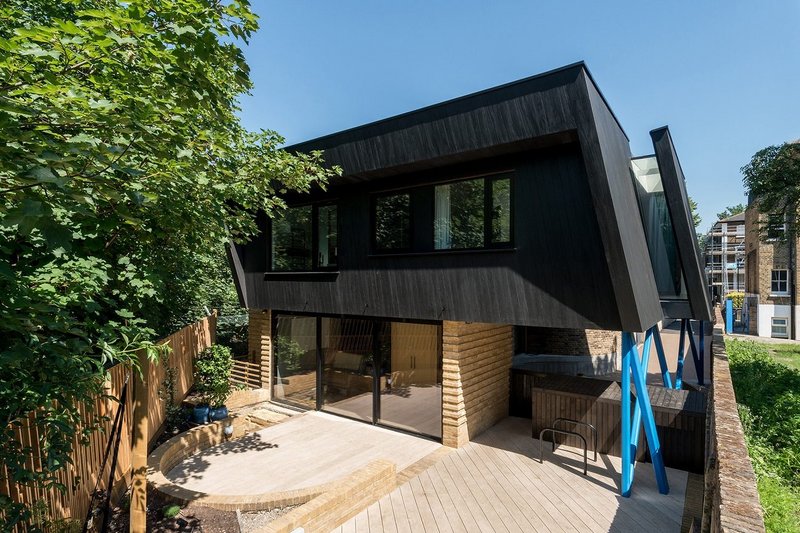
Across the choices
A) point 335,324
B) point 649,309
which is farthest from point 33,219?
point 335,324

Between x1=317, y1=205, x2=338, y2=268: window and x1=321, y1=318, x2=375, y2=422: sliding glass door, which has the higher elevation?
x1=317, y1=205, x2=338, y2=268: window

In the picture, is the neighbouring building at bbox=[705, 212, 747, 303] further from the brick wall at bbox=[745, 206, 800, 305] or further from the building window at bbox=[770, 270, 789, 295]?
the building window at bbox=[770, 270, 789, 295]

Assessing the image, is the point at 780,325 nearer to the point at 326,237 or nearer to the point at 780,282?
the point at 780,282

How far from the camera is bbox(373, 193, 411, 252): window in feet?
25.4

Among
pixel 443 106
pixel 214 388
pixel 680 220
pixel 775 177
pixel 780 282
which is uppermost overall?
pixel 443 106

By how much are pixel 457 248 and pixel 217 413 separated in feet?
22.1

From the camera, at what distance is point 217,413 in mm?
9117

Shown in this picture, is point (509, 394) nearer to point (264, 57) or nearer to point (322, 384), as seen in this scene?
point (322, 384)

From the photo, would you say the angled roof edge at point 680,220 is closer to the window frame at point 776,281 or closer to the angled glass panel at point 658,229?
the angled glass panel at point 658,229

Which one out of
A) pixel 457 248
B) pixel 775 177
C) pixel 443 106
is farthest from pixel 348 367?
pixel 775 177

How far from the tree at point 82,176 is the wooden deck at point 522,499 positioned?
364 cm

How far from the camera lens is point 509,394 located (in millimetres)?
9156

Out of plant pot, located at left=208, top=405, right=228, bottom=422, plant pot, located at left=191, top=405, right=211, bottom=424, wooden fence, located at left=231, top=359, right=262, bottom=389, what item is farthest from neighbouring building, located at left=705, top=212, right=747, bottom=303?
plant pot, located at left=191, top=405, right=211, bottom=424

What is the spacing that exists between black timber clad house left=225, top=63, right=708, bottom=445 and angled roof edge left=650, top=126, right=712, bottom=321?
3 cm
